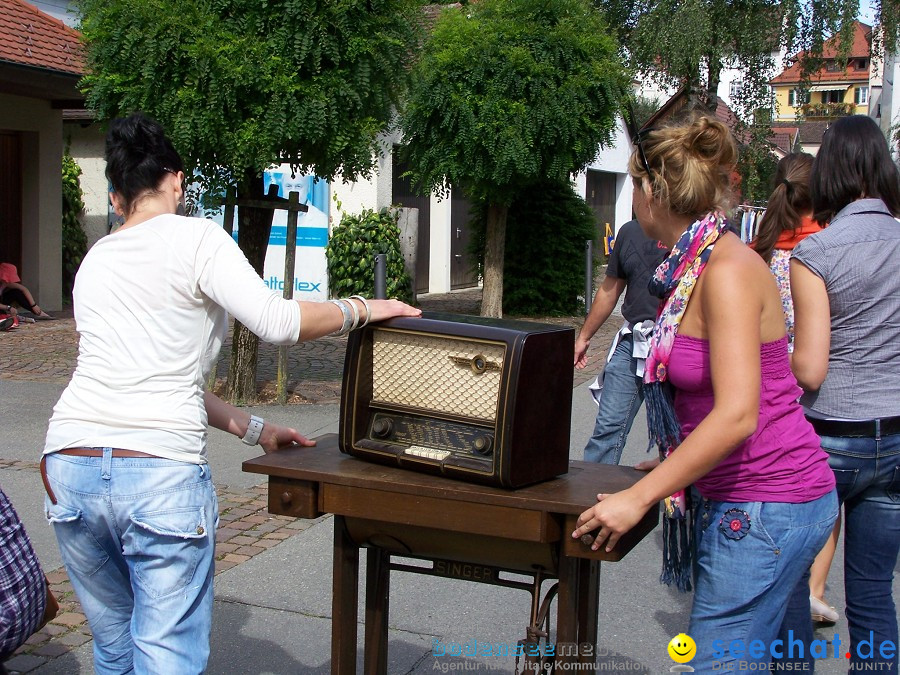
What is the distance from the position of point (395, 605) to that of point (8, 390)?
18.5 feet

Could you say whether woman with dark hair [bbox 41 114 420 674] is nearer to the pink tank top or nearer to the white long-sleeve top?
the white long-sleeve top

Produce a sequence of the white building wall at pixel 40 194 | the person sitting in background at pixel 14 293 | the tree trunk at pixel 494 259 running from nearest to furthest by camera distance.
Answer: the person sitting in background at pixel 14 293
the white building wall at pixel 40 194
the tree trunk at pixel 494 259

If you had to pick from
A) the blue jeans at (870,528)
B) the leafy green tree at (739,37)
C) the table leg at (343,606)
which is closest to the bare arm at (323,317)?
the table leg at (343,606)

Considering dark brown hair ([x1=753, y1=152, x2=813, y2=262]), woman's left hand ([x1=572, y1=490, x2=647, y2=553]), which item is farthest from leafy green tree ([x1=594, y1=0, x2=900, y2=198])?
woman's left hand ([x1=572, y1=490, x2=647, y2=553])

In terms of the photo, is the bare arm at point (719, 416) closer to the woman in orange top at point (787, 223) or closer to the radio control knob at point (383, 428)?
the radio control knob at point (383, 428)

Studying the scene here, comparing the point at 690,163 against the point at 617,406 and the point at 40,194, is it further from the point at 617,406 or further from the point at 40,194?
the point at 40,194

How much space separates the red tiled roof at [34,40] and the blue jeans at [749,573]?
11.4 metres

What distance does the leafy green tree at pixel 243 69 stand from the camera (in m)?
7.11

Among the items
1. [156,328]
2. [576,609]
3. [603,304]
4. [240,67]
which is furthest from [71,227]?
[576,609]

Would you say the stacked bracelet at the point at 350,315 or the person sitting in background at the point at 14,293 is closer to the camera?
the stacked bracelet at the point at 350,315

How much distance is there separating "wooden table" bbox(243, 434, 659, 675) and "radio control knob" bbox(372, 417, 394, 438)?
82 millimetres

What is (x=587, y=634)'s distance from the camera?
2.65 meters

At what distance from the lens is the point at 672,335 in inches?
90.0

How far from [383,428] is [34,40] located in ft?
38.9
